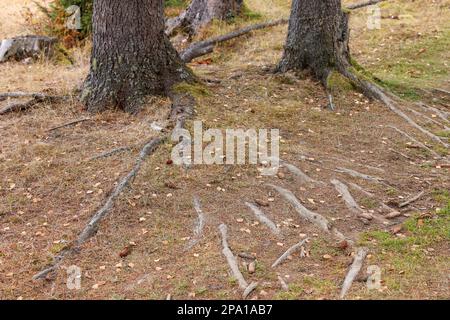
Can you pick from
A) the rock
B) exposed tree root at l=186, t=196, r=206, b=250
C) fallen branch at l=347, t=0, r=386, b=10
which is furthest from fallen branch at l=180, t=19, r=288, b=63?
exposed tree root at l=186, t=196, r=206, b=250

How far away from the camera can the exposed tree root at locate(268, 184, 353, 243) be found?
5309 millimetres

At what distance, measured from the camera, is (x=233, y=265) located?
15.6 ft

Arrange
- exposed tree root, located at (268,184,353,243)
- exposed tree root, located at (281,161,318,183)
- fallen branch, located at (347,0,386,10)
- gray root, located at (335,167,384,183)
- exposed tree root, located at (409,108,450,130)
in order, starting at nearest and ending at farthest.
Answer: exposed tree root, located at (268,184,353,243) < exposed tree root, located at (281,161,318,183) < gray root, located at (335,167,384,183) < exposed tree root, located at (409,108,450,130) < fallen branch, located at (347,0,386,10)

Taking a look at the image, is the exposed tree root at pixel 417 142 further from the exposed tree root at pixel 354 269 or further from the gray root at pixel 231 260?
the gray root at pixel 231 260

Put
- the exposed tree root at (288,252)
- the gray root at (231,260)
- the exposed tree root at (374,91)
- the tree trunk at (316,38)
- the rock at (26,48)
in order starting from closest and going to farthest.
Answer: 1. the gray root at (231,260)
2. the exposed tree root at (288,252)
3. the exposed tree root at (374,91)
4. the tree trunk at (316,38)
5. the rock at (26,48)

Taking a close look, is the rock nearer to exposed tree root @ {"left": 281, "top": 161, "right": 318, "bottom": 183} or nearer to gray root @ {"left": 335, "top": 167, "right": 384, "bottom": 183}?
exposed tree root @ {"left": 281, "top": 161, "right": 318, "bottom": 183}

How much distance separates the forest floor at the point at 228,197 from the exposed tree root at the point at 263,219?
5cm

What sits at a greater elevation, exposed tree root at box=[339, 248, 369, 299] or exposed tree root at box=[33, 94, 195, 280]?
exposed tree root at box=[33, 94, 195, 280]

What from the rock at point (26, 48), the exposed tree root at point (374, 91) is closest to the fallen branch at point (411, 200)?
the exposed tree root at point (374, 91)

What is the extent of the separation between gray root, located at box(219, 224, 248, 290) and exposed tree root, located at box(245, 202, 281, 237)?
1.23 ft

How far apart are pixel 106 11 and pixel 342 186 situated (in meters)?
3.73

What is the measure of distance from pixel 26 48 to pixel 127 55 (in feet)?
16.5

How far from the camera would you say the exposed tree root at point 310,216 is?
209 inches

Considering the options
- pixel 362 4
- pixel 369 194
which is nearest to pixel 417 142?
pixel 369 194
